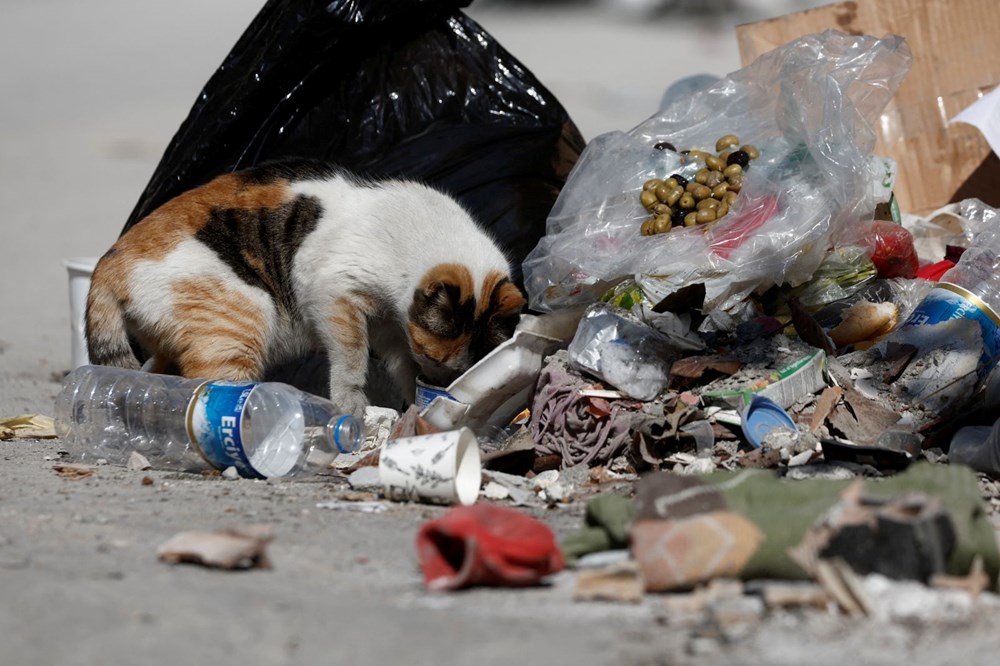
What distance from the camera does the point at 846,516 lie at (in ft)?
5.34

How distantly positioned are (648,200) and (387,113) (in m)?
1.25

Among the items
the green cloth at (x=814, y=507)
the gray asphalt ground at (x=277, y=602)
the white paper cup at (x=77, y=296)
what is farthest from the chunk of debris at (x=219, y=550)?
the white paper cup at (x=77, y=296)

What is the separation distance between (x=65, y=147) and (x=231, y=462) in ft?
26.2

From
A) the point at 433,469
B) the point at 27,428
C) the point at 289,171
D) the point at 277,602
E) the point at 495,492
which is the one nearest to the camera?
the point at 277,602

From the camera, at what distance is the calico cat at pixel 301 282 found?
326cm

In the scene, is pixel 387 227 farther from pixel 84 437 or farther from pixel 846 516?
pixel 846 516

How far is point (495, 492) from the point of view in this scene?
8.24 feet

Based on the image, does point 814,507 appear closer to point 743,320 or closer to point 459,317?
point 743,320

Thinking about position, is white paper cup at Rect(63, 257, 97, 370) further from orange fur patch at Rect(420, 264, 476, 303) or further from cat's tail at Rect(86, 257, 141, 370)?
orange fur patch at Rect(420, 264, 476, 303)

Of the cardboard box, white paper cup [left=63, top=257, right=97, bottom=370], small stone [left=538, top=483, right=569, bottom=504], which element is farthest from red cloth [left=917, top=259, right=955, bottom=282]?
white paper cup [left=63, top=257, right=97, bottom=370]

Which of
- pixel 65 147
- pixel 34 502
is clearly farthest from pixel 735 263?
pixel 65 147

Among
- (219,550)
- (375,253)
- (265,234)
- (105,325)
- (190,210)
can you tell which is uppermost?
(190,210)

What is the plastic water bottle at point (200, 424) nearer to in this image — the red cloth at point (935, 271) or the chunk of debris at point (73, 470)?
the chunk of debris at point (73, 470)

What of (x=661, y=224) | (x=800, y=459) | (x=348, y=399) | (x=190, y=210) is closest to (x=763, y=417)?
(x=800, y=459)
